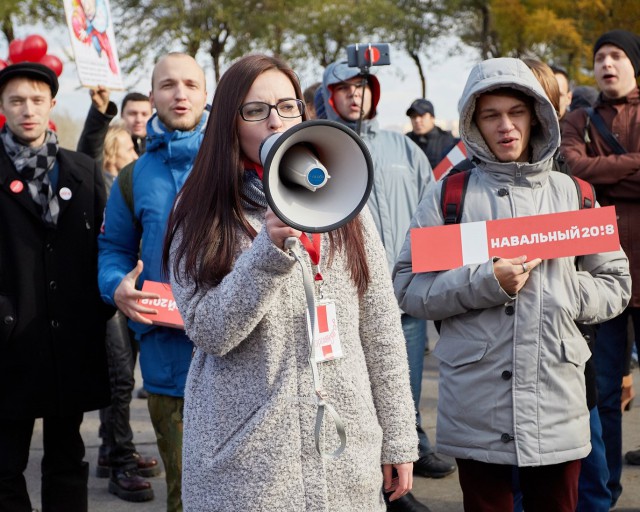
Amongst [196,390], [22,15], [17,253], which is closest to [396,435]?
[196,390]

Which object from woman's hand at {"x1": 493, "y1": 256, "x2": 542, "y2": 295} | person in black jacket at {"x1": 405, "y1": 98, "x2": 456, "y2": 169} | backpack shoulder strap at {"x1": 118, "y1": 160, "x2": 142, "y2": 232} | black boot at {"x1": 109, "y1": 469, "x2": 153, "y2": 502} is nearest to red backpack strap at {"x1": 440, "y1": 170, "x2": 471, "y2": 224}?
woman's hand at {"x1": 493, "y1": 256, "x2": 542, "y2": 295}

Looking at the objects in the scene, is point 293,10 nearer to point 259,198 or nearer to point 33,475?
point 33,475

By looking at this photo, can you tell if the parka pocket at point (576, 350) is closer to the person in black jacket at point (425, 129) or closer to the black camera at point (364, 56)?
the black camera at point (364, 56)

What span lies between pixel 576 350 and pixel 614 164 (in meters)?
1.88

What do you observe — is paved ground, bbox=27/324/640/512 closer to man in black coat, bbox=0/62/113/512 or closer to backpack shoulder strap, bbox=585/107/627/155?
man in black coat, bbox=0/62/113/512

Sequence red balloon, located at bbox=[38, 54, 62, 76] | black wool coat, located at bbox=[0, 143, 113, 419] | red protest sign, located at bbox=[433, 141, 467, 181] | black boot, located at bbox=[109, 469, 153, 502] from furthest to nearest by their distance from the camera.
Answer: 1. red balloon, located at bbox=[38, 54, 62, 76]
2. red protest sign, located at bbox=[433, 141, 467, 181]
3. black boot, located at bbox=[109, 469, 153, 502]
4. black wool coat, located at bbox=[0, 143, 113, 419]

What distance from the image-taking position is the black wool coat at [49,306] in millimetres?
3947

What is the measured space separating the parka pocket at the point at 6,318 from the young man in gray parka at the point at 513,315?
5.48 ft

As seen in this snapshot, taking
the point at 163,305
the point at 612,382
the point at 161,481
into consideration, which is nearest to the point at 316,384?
the point at 163,305

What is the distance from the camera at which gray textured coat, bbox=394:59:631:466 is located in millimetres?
3145

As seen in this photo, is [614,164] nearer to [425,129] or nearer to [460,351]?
[460,351]

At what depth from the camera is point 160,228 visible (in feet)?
12.2

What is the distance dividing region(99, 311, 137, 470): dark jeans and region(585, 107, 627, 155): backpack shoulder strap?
2.85 m

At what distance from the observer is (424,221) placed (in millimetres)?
3371
